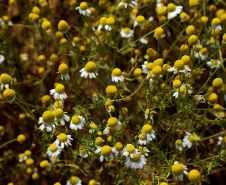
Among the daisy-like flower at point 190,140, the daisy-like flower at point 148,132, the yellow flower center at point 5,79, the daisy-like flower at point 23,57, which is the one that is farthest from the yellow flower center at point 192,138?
the daisy-like flower at point 23,57

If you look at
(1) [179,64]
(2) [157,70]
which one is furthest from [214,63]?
(2) [157,70]

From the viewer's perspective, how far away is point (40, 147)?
2.10 meters

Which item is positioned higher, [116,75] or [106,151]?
[116,75]

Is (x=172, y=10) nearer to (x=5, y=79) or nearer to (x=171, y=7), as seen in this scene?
(x=171, y=7)

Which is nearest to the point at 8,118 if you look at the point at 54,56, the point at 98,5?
the point at 54,56

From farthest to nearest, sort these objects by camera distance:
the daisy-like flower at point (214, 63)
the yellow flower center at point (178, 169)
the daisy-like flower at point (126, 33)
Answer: the daisy-like flower at point (126, 33) < the daisy-like flower at point (214, 63) < the yellow flower center at point (178, 169)

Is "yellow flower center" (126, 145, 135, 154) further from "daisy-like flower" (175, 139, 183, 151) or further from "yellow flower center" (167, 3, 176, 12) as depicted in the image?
"yellow flower center" (167, 3, 176, 12)

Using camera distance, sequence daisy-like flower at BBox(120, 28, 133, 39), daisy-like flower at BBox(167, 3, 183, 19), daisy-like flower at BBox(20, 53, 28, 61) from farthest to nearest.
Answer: daisy-like flower at BBox(20, 53, 28, 61)
daisy-like flower at BBox(120, 28, 133, 39)
daisy-like flower at BBox(167, 3, 183, 19)

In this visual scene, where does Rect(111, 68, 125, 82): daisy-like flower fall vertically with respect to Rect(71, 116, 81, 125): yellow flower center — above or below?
above

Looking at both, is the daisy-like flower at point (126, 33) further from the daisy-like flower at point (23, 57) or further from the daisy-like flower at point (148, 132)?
the daisy-like flower at point (23, 57)

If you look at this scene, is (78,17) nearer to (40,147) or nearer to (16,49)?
(16,49)

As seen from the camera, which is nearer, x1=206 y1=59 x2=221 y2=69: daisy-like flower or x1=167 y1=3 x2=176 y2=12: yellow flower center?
x1=167 y1=3 x2=176 y2=12: yellow flower center

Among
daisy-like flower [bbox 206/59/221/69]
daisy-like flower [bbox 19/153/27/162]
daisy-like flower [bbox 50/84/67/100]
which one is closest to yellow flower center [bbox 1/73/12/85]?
daisy-like flower [bbox 50/84/67/100]

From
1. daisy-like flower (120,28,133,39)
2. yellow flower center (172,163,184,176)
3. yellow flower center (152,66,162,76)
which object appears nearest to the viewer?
yellow flower center (172,163,184,176)
